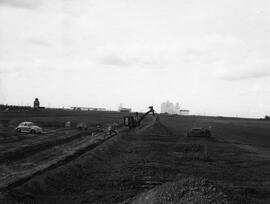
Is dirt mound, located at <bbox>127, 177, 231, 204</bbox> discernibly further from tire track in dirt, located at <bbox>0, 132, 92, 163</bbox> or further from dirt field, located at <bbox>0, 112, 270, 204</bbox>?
tire track in dirt, located at <bbox>0, 132, 92, 163</bbox>

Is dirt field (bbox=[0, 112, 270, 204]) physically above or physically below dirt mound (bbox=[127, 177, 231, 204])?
below

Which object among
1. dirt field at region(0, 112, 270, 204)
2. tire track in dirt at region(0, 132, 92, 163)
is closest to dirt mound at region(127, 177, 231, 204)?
dirt field at region(0, 112, 270, 204)

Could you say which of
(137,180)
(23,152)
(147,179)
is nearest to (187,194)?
(137,180)

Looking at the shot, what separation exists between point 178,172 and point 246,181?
3.94 m

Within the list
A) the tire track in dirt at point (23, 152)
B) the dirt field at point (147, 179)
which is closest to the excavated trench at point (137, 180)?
the dirt field at point (147, 179)

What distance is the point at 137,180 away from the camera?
2022cm

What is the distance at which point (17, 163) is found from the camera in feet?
83.9

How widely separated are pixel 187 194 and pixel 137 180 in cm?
731

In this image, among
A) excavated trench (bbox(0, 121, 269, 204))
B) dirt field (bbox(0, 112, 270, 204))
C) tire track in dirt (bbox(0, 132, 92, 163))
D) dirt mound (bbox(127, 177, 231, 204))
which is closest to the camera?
dirt mound (bbox(127, 177, 231, 204))

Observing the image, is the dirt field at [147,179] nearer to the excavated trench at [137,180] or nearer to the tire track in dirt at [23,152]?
the excavated trench at [137,180]

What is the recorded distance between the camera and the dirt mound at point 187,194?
1249cm

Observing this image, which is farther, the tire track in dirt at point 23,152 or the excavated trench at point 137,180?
the tire track in dirt at point 23,152

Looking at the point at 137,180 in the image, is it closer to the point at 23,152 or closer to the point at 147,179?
the point at 147,179

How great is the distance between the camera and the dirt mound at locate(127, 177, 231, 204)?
1249 cm
